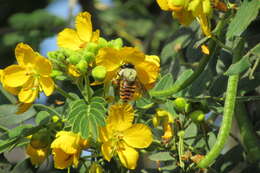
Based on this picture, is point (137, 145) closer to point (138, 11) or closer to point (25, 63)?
point (25, 63)

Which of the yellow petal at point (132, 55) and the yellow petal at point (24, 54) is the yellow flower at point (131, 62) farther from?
the yellow petal at point (24, 54)

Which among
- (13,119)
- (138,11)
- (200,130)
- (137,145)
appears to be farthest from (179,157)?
(138,11)

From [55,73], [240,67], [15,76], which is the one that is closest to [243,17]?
[240,67]

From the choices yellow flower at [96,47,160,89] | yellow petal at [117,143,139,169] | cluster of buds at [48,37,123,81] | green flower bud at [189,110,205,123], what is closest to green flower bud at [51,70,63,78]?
cluster of buds at [48,37,123,81]

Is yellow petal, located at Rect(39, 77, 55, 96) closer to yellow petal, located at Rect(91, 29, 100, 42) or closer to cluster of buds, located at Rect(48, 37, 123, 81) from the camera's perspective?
cluster of buds, located at Rect(48, 37, 123, 81)

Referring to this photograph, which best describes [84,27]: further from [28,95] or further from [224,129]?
[224,129]
